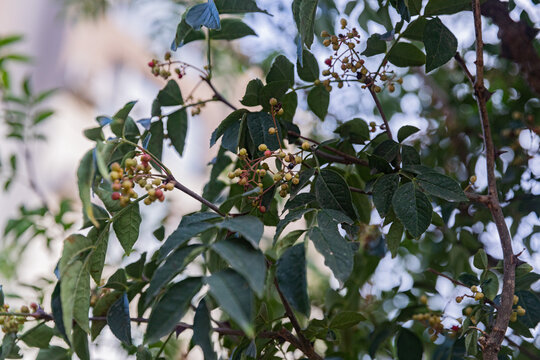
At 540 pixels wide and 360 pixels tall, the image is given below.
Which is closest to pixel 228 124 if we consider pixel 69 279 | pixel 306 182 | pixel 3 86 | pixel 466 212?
pixel 306 182

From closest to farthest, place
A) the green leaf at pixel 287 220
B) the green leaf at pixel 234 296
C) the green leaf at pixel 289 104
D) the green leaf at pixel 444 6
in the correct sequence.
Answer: the green leaf at pixel 234 296 < the green leaf at pixel 287 220 < the green leaf at pixel 444 6 < the green leaf at pixel 289 104

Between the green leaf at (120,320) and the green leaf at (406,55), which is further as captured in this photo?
the green leaf at (406,55)

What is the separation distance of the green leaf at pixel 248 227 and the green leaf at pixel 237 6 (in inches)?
10.9

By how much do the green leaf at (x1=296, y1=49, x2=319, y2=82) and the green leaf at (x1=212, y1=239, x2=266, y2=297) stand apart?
30cm

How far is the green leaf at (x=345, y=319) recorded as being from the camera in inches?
23.1

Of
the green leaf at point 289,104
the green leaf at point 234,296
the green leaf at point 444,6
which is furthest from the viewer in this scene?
the green leaf at point 289,104

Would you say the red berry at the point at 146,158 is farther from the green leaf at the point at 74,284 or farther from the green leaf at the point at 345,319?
the green leaf at the point at 345,319

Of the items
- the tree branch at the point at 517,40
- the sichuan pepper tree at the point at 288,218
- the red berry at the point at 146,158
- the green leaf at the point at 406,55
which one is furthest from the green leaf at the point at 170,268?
the tree branch at the point at 517,40

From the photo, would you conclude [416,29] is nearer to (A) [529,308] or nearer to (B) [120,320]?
(A) [529,308]

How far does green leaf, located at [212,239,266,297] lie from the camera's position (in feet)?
1.20

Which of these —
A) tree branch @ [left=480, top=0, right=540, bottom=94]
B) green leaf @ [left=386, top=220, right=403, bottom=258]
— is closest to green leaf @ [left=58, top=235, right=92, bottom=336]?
green leaf @ [left=386, top=220, right=403, bottom=258]

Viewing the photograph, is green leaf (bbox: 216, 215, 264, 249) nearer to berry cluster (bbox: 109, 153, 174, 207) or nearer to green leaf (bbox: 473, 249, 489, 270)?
berry cluster (bbox: 109, 153, 174, 207)

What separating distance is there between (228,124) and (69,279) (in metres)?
0.24

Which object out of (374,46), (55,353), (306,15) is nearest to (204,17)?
(306,15)
